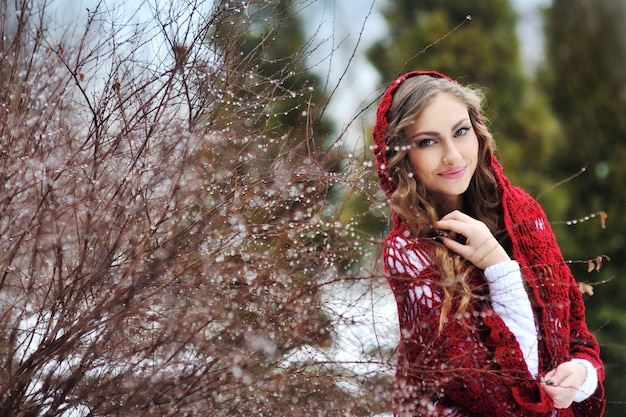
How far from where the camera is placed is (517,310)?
173cm

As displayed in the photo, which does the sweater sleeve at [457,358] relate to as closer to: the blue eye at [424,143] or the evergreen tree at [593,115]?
the blue eye at [424,143]

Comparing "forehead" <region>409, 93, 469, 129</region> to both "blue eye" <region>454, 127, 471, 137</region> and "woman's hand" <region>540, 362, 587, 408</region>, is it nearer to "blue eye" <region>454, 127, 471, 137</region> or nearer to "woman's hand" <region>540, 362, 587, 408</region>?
"blue eye" <region>454, 127, 471, 137</region>

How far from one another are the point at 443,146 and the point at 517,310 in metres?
0.48

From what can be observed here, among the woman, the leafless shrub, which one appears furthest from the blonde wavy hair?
the leafless shrub

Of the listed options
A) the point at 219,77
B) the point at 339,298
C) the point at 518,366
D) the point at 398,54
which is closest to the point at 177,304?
the point at 339,298

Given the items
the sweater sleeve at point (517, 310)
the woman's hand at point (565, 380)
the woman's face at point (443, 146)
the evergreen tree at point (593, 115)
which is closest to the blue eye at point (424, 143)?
the woman's face at point (443, 146)

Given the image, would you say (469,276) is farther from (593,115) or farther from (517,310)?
(593,115)

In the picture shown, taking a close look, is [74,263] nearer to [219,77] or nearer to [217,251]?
[217,251]

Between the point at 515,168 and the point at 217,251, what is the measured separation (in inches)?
182

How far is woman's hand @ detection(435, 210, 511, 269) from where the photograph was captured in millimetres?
1796

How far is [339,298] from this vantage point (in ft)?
5.26

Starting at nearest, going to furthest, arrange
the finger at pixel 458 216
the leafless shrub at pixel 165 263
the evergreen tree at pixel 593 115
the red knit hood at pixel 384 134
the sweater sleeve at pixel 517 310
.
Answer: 1. the leafless shrub at pixel 165 263
2. the sweater sleeve at pixel 517 310
3. the finger at pixel 458 216
4. the red knit hood at pixel 384 134
5. the evergreen tree at pixel 593 115

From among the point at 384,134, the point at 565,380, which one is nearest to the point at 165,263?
the point at 384,134

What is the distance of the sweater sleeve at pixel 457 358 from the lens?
1.61 meters
